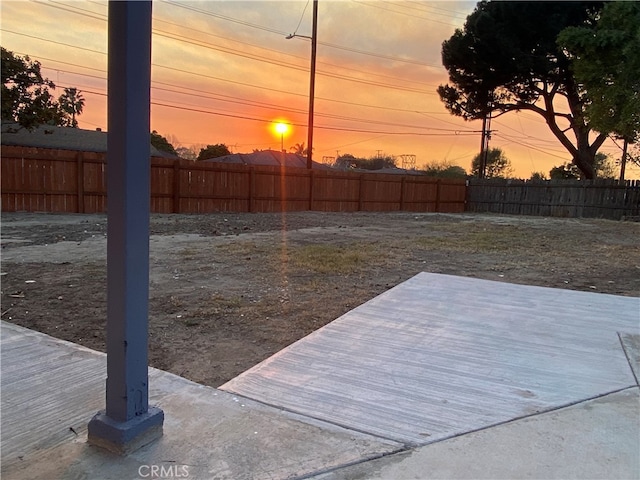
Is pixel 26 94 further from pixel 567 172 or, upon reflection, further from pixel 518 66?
pixel 567 172

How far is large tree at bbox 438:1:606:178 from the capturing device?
21344 mm

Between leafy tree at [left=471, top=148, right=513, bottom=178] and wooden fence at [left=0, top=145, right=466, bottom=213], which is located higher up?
leafy tree at [left=471, top=148, right=513, bottom=178]

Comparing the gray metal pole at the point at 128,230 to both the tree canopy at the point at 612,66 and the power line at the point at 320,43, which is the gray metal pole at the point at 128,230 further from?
the tree canopy at the point at 612,66

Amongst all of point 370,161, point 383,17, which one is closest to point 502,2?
point 383,17

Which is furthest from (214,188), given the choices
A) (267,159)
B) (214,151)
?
(214,151)

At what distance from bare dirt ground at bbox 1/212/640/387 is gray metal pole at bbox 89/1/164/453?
0.81 m

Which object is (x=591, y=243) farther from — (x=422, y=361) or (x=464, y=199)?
(x=464, y=199)

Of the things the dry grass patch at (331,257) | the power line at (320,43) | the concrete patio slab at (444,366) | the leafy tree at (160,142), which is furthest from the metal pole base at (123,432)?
the leafy tree at (160,142)

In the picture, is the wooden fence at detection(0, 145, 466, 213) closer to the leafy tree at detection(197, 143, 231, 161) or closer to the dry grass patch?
the dry grass patch

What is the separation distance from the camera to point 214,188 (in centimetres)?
1630

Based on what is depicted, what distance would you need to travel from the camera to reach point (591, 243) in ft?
34.1

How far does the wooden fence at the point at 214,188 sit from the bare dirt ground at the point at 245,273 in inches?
83.0

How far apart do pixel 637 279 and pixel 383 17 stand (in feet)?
53.6

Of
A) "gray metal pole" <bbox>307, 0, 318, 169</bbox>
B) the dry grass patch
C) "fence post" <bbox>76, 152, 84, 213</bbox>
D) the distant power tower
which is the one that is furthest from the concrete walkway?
the distant power tower
